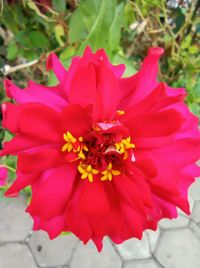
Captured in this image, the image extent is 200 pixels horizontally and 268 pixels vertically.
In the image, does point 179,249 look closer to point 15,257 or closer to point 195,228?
point 195,228

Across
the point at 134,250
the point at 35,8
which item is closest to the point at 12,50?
the point at 35,8

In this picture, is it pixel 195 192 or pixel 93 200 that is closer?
pixel 93 200

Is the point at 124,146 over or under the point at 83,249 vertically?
over

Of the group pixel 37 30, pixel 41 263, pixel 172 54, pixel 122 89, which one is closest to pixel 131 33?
pixel 172 54

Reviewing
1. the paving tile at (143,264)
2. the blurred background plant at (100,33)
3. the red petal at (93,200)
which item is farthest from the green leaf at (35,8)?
the paving tile at (143,264)

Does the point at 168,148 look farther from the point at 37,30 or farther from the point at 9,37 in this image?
the point at 9,37

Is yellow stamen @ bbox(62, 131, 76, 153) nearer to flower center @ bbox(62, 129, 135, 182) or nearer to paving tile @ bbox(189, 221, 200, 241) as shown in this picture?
flower center @ bbox(62, 129, 135, 182)

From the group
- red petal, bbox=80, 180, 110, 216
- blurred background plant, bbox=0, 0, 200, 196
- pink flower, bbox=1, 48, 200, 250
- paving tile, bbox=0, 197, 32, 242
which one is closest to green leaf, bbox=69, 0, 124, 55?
blurred background plant, bbox=0, 0, 200, 196
